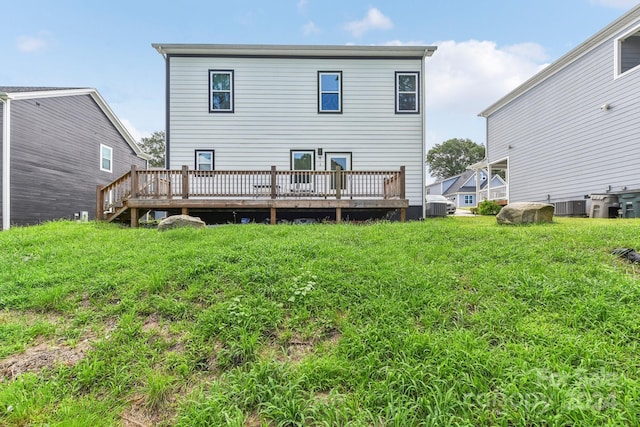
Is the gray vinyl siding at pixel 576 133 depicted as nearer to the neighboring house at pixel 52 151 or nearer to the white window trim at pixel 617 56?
the white window trim at pixel 617 56

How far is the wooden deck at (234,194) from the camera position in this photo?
25.8 feet

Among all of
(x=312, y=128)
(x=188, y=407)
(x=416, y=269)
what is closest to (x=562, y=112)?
(x=312, y=128)

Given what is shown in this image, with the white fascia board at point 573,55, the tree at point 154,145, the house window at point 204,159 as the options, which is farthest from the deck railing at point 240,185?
the tree at point 154,145

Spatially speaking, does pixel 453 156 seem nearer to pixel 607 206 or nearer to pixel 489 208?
pixel 489 208

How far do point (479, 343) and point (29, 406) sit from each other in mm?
2978

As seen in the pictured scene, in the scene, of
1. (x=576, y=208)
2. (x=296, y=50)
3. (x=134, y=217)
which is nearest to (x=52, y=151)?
(x=134, y=217)

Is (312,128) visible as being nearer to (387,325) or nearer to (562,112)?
(387,325)

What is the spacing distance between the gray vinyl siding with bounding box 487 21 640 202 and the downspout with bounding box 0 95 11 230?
61.5 ft

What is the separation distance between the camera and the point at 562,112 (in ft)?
38.2

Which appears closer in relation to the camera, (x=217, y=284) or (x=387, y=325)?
(x=387, y=325)

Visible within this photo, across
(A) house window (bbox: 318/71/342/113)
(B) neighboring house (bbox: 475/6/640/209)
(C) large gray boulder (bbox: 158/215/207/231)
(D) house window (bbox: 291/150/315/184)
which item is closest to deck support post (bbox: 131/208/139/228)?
(C) large gray boulder (bbox: 158/215/207/231)

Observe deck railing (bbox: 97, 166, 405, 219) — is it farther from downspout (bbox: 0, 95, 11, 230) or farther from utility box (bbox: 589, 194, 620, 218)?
utility box (bbox: 589, 194, 620, 218)

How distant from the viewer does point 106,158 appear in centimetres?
1434

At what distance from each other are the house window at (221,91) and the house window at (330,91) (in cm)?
292
